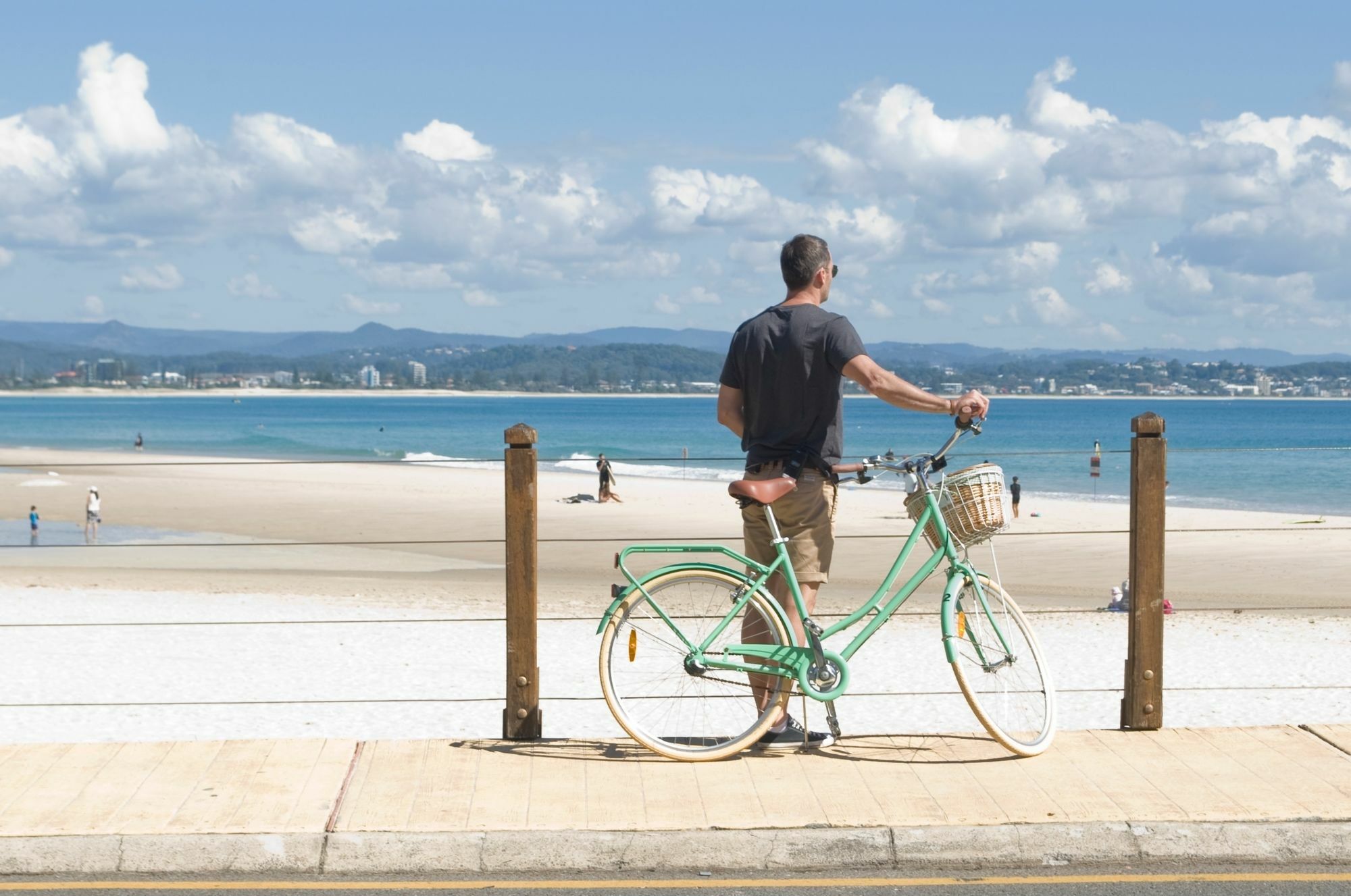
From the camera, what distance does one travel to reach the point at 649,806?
5.39 meters

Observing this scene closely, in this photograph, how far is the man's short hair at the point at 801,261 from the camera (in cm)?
614

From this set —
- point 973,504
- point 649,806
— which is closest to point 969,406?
point 973,504

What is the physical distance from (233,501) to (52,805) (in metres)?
32.4

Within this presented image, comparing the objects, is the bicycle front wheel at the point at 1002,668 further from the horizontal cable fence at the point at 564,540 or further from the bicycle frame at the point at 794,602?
the horizontal cable fence at the point at 564,540

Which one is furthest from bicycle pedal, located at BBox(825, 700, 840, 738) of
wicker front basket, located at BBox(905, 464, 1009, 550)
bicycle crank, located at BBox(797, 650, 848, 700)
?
wicker front basket, located at BBox(905, 464, 1009, 550)

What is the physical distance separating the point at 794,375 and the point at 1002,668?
150 centimetres

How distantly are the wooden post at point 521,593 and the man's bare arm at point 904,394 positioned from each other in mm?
1449

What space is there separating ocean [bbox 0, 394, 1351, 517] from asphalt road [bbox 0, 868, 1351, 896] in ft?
10.2

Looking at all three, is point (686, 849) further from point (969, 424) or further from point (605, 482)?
point (605, 482)

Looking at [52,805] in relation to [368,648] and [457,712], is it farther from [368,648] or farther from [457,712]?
[368,648]

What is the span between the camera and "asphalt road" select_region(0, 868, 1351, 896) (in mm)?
4777

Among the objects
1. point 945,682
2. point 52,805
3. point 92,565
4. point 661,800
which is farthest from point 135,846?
point 92,565

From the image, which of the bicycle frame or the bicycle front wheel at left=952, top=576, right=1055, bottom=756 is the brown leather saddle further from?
the bicycle front wheel at left=952, top=576, right=1055, bottom=756

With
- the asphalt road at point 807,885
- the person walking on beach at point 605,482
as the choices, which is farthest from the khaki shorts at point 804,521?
the person walking on beach at point 605,482
